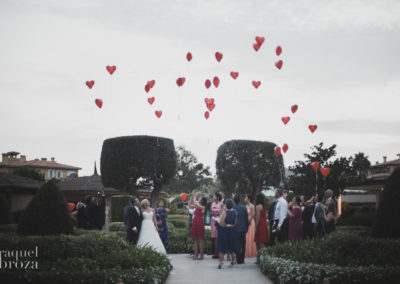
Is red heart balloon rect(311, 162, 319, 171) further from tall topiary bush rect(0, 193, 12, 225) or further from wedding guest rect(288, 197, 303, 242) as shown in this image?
tall topiary bush rect(0, 193, 12, 225)

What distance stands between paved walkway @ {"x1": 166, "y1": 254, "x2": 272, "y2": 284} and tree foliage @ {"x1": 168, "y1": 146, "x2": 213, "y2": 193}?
73.1 metres

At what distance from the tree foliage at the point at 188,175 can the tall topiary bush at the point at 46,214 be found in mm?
76838

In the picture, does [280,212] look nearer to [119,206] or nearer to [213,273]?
[213,273]

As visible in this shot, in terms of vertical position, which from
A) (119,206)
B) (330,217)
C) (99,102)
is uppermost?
(99,102)

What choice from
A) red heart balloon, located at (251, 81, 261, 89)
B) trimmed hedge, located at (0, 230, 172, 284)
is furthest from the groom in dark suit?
red heart balloon, located at (251, 81, 261, 89)

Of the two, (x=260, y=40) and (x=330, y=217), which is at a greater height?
(x=260, y=40)

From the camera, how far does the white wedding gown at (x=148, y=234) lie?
14188 mm

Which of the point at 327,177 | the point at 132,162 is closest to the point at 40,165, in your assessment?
the point at 132,162

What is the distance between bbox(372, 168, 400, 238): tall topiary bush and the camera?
33.9 ft

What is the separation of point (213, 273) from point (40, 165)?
99.1 metres

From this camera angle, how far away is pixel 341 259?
33.2 feet

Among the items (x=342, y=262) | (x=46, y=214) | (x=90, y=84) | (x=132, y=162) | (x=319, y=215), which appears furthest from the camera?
(x=132, y=162)

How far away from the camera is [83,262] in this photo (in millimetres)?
9852

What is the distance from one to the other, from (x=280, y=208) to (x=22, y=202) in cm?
2796
